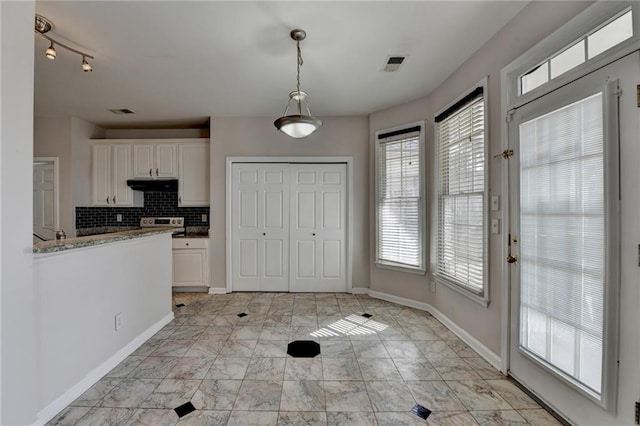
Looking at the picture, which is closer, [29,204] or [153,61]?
[29,204]

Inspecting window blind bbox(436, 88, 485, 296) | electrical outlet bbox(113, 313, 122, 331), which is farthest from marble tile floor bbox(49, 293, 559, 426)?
window blind bbox(436, 88, 485, 296)

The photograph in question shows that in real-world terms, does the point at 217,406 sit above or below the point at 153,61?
below

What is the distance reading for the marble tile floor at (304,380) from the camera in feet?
5.34

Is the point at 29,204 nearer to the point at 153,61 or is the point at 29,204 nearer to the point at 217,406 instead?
the point at 217,406

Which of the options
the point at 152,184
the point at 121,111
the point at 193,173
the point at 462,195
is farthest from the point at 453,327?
the point at 121,111

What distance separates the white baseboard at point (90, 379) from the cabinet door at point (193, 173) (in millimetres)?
2060

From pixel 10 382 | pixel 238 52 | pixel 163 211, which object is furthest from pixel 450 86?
pixel 163 211

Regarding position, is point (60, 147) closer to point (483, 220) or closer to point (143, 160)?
point (143, 160)

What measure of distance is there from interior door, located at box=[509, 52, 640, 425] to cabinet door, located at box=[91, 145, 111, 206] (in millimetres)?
5351

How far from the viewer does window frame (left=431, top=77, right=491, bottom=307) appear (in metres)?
2.24

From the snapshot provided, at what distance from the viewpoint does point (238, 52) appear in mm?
2369

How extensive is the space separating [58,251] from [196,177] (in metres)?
2.70

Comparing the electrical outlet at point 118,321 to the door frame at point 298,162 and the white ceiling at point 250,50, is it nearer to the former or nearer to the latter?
the door frame at point 298,162

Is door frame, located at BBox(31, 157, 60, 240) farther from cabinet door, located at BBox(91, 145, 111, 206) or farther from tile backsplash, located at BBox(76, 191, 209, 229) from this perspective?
tile backsplash, located at BBox(76, 191, 209, 229)
